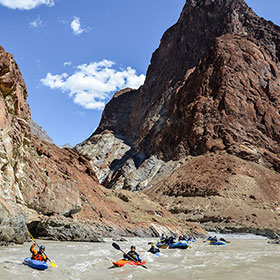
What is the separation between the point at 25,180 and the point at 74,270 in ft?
42.8

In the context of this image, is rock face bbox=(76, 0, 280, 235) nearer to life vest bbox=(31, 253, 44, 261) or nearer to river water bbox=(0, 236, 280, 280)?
river water bbox=(0, 236, 280, 280)

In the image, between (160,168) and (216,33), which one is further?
(216,33)

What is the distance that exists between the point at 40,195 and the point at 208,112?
62033 mm

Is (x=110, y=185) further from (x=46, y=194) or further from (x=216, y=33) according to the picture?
(x=46, y=194)

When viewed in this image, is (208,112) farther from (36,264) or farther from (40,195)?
(36,264)

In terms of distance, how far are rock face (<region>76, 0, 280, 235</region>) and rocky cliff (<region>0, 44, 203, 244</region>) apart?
85.6ft

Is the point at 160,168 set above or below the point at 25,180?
above

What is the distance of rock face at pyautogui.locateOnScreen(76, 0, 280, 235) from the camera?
6988cm

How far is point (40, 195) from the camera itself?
75.7 ft

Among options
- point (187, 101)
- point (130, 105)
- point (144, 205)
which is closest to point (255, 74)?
point (187, 101)

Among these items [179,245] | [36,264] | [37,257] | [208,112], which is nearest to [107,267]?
[37,257]

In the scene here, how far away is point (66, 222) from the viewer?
2061cm

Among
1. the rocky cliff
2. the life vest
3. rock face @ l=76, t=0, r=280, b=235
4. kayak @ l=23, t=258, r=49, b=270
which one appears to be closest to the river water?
kayak @ l=23, t=258, r=49, b=270

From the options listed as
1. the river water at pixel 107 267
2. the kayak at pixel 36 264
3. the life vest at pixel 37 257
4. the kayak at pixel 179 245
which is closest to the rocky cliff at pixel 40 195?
the river water at pixel 107 267
